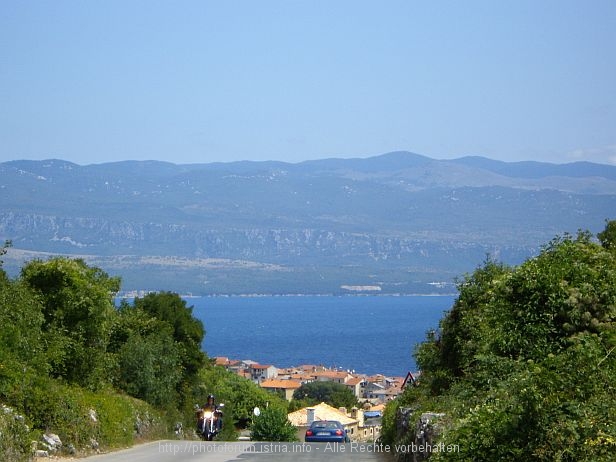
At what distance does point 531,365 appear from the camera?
41.0 feet

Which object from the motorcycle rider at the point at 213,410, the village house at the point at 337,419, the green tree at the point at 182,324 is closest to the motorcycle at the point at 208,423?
the motorcycle rider at the point at 213,410

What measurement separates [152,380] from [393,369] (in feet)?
528

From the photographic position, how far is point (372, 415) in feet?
347

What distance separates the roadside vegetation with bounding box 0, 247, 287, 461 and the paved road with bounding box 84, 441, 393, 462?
1.02 m

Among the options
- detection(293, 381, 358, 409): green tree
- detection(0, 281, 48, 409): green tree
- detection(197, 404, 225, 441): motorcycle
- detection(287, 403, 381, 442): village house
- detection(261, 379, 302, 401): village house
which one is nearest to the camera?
detection(0, 281, 48, 409): green tree

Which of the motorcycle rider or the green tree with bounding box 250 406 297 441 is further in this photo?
the green tree with bounding box 250 406 297 441

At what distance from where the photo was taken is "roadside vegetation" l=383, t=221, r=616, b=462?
10.3m

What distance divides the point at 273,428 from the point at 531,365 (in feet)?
116

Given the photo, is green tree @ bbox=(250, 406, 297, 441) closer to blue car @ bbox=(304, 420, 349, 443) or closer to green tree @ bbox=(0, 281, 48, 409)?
blue car @ bbox=(304, 420, 349, 443)

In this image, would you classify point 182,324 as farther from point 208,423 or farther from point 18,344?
point 18,344

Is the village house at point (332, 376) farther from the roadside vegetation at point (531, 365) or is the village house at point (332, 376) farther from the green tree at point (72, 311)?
the roadside vegetation at point (531, 365)

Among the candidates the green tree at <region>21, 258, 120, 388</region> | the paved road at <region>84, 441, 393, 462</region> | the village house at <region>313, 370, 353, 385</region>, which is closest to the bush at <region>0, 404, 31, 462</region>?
the paved road at <region>84, 441, 393, 462</region>

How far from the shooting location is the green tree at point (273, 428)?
152 ft

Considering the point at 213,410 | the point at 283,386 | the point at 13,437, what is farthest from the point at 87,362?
the point at 283,386
